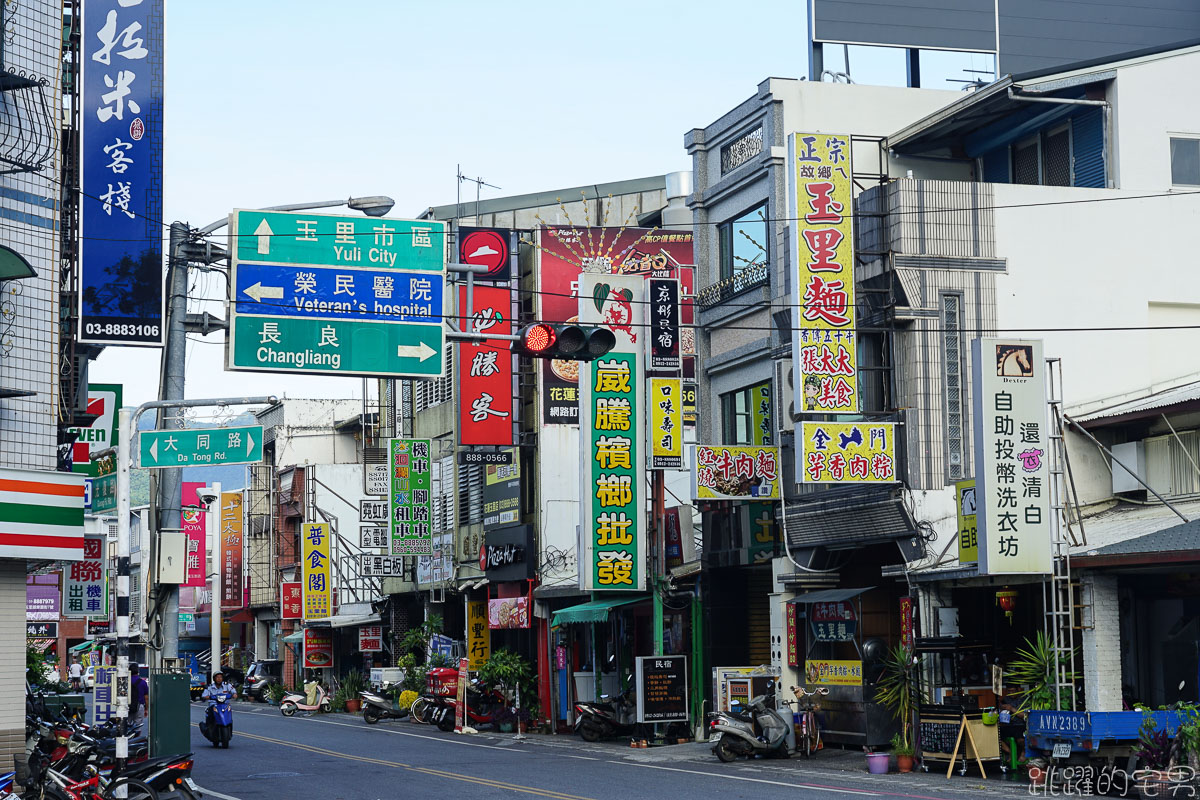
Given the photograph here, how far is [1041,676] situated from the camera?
21.7m

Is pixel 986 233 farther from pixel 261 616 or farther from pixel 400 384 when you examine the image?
pixel 261 616

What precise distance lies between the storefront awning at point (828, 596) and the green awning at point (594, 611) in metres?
5.08

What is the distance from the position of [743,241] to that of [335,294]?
46.6ft

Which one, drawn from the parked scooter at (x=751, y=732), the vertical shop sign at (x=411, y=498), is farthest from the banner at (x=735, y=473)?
the vertical shop sign at (x=411, y=498)

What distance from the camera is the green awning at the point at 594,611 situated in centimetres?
3225

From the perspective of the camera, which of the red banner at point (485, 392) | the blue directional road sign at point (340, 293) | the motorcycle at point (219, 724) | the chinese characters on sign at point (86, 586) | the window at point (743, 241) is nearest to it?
the blue directional road sign at point (340, 293)

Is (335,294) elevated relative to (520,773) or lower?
elevated

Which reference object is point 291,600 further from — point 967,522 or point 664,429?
point 967,522

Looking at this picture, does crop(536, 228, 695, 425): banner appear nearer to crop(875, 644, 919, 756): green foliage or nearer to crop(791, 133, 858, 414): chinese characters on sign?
crop(791, 133, 858, 414): chinese characters on sign

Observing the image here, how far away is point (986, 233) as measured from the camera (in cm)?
2656

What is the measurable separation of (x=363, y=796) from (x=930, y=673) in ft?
31.7

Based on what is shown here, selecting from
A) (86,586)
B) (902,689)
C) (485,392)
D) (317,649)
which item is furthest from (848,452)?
(317,649)

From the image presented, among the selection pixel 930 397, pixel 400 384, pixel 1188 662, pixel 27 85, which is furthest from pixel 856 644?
pixel 400 384

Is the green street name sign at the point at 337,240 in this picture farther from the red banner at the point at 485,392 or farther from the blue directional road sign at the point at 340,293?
the red banner at the point at 485,392
